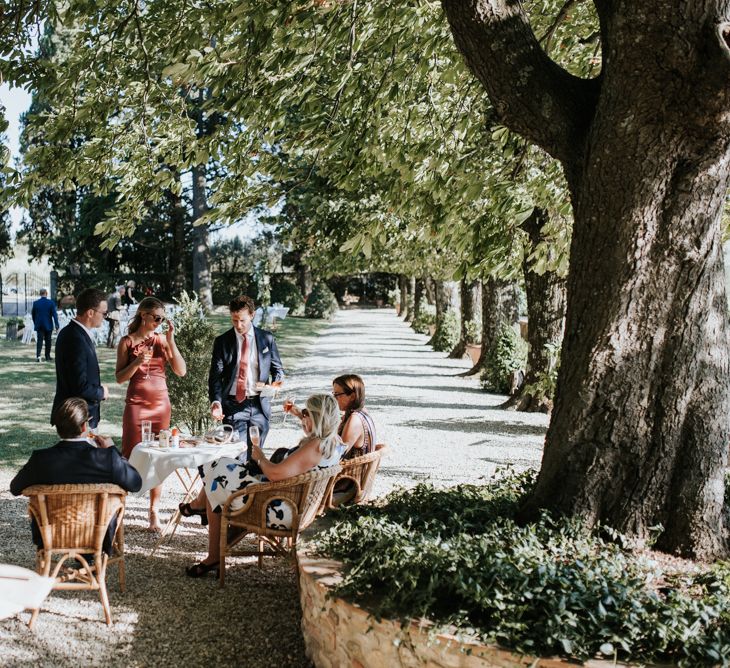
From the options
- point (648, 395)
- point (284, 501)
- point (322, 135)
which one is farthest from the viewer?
point (322, 135)

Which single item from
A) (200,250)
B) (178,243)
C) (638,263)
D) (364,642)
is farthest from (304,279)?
(364,642)

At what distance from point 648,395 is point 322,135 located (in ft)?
10.9

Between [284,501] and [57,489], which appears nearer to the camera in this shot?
[57,489]

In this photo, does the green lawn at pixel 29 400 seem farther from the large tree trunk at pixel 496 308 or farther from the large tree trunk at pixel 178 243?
the large tree trunk at pixel 178 243

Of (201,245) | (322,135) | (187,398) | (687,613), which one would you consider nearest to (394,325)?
(201,245)

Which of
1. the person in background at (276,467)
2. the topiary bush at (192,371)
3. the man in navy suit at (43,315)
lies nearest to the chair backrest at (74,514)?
the person in background at (276,467)

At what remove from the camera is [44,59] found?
599cm

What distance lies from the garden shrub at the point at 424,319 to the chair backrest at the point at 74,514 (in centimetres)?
2933

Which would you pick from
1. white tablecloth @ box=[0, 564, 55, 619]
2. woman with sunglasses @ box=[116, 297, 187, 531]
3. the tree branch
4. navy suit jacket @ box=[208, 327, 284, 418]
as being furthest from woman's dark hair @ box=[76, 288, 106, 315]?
the tree branch

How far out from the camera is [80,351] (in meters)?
6.18

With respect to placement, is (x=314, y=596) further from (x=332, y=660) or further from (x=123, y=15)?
(x=123, y=15)

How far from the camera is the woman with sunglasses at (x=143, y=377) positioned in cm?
659

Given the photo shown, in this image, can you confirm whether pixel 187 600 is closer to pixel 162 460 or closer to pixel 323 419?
pixel 162 460

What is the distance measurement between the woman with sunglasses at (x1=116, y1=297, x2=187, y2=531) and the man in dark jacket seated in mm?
1669
